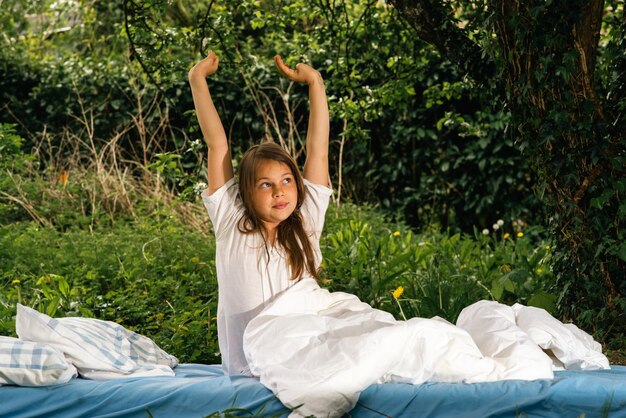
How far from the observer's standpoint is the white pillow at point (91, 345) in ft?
10.9

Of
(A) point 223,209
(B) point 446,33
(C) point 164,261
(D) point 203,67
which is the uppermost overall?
(B) point 446,33

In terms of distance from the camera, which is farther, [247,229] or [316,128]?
[316,128]

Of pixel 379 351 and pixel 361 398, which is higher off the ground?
pixel 379 351

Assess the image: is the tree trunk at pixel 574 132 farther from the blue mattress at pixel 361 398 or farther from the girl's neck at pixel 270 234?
the girl's neck at pixel 270 234

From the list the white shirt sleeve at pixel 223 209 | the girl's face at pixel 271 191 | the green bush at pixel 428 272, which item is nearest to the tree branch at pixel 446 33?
the green bush at pixel 428 272

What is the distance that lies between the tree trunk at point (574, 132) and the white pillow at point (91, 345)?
77.9 inches

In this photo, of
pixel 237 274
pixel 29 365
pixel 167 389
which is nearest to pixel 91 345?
pixel 29 365

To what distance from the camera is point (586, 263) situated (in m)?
4.24

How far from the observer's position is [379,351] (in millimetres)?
2863

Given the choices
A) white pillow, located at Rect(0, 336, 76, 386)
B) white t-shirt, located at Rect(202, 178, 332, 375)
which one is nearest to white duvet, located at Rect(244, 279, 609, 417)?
white t-shirt, located at Rect(202, 178, 332, 375)

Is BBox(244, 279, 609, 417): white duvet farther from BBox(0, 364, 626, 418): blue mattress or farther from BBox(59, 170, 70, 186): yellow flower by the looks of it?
BBox(59, 170, 70, 186): yellow flower

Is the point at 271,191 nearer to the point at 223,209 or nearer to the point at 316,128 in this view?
the point at 223,209

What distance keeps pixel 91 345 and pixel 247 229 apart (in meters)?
0.74

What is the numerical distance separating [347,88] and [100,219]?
113 inches
